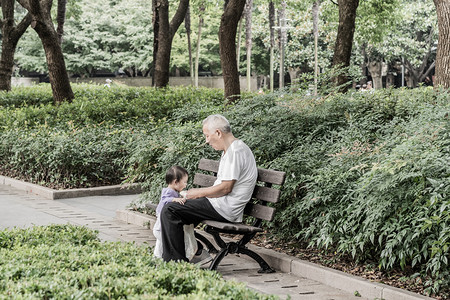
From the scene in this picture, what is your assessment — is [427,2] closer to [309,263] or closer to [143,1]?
[143,1]

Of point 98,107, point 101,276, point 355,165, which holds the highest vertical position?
point 98,107

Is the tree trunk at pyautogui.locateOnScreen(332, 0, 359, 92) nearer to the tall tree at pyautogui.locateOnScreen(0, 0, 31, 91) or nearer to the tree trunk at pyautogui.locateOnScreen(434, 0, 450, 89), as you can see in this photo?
the tree trunk at pyautogui.locateOnScreen(434, 0, 450, 89)

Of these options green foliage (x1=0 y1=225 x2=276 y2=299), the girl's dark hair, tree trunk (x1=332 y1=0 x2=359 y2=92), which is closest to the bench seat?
the girl's dark hair

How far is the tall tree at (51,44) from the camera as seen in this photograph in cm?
1681

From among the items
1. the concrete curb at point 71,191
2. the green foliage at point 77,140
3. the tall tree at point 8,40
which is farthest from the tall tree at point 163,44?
the concrete curb at point 71,191

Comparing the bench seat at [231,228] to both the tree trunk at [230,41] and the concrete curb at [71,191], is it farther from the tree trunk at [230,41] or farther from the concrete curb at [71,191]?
the tree trunk at [230,41]

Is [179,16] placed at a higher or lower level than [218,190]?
higher

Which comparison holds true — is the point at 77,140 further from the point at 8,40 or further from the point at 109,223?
the point at 8,40

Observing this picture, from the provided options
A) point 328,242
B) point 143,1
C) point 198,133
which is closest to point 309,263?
point 328,242

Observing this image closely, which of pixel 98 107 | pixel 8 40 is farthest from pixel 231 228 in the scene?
pixel 8 40

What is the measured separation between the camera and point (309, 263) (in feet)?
21.6

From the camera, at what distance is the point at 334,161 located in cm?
733

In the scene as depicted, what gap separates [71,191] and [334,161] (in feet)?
19.4

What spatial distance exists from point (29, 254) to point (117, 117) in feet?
40.1
